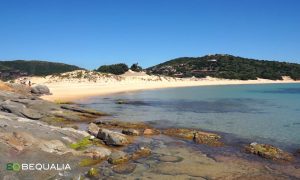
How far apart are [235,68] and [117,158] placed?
130608 millimetres

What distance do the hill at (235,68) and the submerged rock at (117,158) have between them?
105568 millimetres

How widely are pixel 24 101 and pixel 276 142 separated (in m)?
17.4

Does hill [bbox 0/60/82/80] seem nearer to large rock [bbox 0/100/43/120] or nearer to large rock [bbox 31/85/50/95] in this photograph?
large rock [bbox 31/85/50/95]

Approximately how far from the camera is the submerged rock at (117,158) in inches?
518

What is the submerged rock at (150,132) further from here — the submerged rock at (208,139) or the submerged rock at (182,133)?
the submerged rock at (208,139)

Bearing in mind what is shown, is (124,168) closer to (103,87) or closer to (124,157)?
(124,157)

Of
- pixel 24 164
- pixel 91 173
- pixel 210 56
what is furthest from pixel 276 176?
pixel 210 56

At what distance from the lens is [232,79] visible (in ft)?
381

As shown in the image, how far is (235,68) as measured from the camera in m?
138

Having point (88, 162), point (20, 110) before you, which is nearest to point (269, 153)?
point (88, 162)

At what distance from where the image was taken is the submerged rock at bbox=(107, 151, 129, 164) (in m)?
13.2

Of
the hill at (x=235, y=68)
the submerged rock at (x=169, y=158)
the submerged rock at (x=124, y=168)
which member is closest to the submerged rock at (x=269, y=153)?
the submerged rock at (x=169, y=158)

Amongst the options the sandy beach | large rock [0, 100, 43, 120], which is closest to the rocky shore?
large rock [0, 100, 43, 120]

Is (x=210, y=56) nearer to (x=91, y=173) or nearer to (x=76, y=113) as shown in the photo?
(x=76, y=113)
